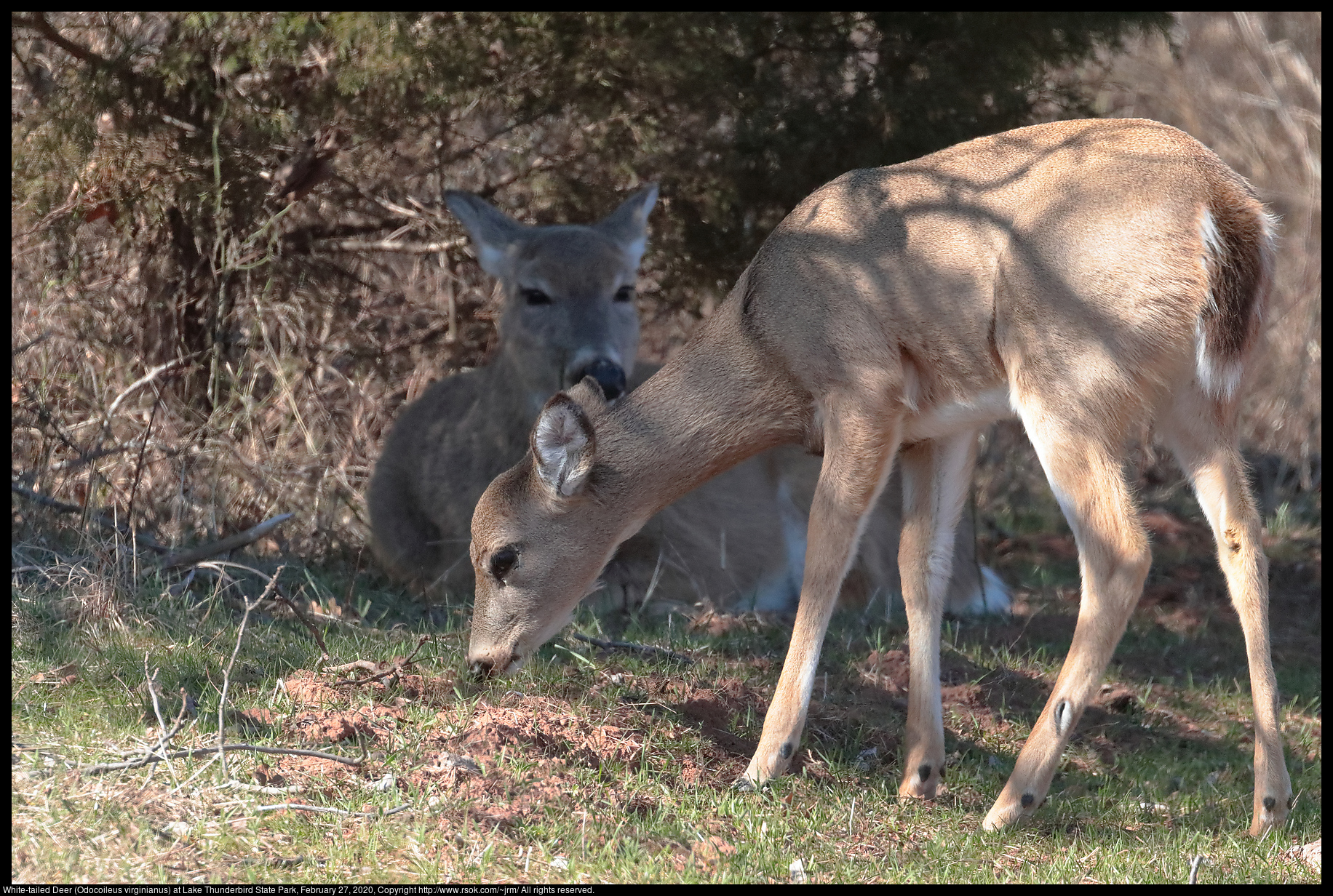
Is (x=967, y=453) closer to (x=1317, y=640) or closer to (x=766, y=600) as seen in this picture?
(x=766, y=600)

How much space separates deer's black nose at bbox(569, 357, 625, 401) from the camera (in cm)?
663

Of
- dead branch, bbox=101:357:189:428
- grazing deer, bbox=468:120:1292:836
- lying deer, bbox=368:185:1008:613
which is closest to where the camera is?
grazing deer, bbox=468:120:1292:836

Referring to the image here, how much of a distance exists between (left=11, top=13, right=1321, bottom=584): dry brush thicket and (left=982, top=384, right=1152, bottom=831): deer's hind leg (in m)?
3.53

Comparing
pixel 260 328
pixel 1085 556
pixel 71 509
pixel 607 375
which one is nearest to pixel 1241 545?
pixel 1085 556

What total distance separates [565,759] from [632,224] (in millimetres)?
4025

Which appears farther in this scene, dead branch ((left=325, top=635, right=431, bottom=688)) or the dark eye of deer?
the dark eye of deer

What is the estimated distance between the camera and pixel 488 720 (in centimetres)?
450

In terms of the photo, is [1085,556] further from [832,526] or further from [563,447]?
[563,447]

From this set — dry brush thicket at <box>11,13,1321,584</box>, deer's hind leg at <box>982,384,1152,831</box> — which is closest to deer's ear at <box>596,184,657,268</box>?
dry brush thicket at <box>11,13,1321,584</box>

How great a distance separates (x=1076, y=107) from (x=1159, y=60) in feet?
24.5

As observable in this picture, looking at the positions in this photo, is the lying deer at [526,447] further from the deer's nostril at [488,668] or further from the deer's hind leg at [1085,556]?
the deer's hind leg at [1085,556]

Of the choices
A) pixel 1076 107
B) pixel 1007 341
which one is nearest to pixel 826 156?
pixel 1076 107

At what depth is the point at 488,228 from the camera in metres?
7.70

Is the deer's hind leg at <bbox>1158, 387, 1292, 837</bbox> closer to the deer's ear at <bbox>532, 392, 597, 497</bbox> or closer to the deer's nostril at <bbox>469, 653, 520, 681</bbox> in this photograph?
the deer's ear at <bbox>532, 392, 597, 497</bbox>
